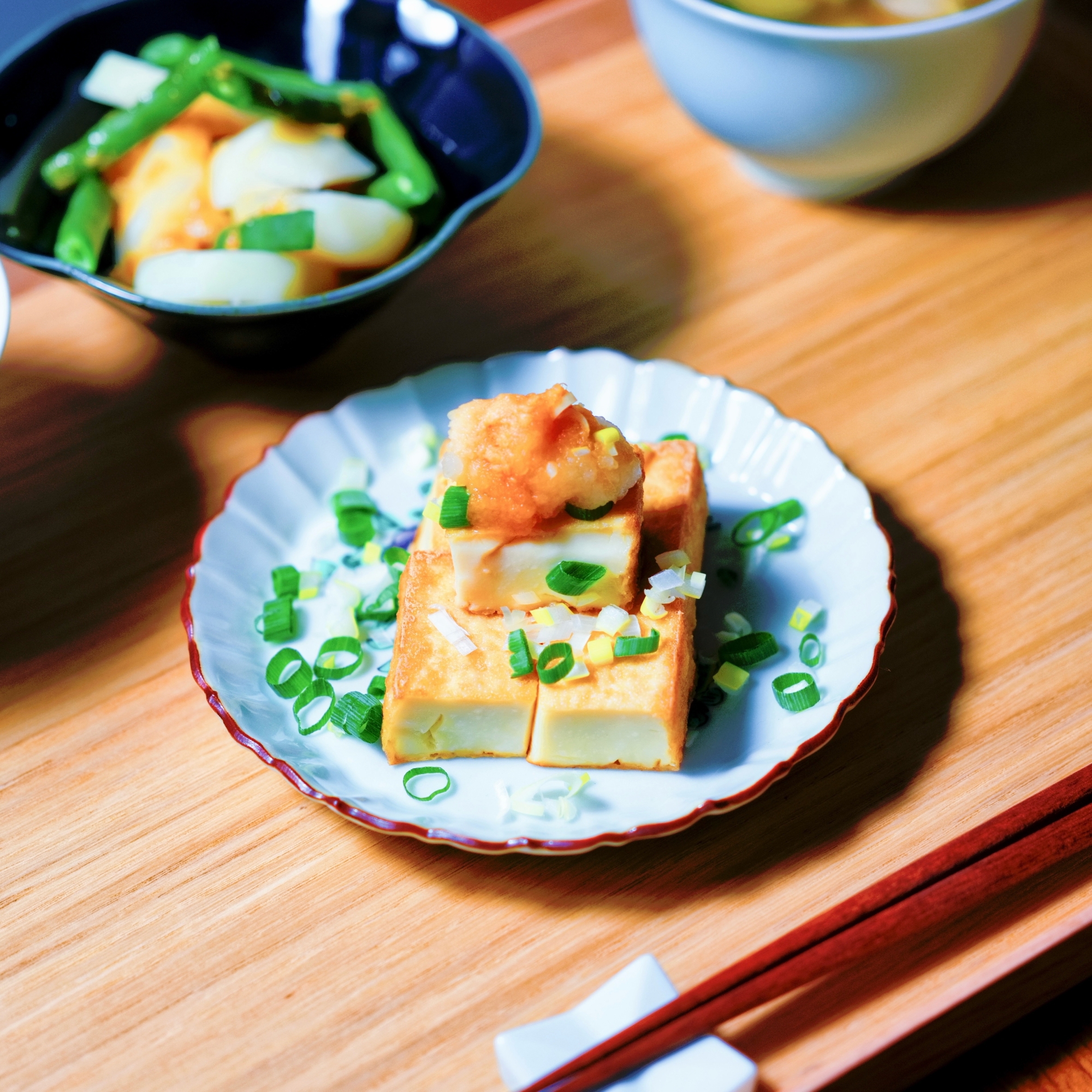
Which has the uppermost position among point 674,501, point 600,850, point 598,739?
point 674,501

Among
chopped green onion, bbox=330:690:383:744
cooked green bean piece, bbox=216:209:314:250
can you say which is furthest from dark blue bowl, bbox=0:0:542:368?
chopped green onion, bbox=330:690:383:744

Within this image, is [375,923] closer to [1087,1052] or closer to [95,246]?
[1087,1052]

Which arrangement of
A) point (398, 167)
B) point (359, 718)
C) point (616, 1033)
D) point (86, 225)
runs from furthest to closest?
point (398, 167) < point (86, 225) < point (359, 718) < point (616, 1033)

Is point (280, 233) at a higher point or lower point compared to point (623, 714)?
higher

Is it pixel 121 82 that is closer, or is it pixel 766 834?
pixel 766 834

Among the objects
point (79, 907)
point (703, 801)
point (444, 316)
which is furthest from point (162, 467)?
point (703, 801)

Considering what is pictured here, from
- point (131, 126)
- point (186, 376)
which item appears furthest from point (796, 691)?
point (131, 126)

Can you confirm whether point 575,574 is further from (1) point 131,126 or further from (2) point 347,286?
(1) point 131,126
